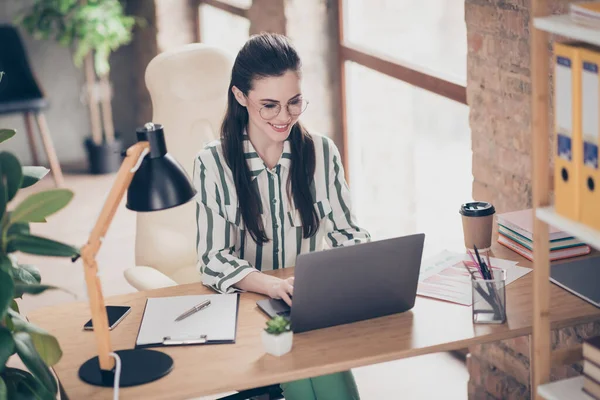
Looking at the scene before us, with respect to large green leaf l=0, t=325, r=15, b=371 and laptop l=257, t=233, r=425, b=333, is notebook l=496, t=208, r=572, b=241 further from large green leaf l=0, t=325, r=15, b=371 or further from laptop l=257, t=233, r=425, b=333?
large green leaf l=0, t=325, r=15, b=371

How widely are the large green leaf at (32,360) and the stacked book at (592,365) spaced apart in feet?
3.51

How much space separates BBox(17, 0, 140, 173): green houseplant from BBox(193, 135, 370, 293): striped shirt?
3063 millimetres

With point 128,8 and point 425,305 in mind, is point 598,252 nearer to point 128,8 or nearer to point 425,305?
point 425,305

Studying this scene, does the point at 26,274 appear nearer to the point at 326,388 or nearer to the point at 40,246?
the point at 40,246

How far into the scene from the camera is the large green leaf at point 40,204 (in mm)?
1810

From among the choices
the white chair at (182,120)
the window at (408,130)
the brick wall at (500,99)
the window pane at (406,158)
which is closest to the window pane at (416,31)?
the window at (408,130)

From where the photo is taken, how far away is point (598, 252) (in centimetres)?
235

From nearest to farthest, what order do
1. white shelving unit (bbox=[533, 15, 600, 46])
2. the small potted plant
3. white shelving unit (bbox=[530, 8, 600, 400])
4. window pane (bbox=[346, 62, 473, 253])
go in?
white shelving unit (bbox=[533, 15, 600, 46]) → white shelving unit (bbox=[530, 8, 600, 400]) → the small potted plant → window pane (bbox=[346, 62, 473, 253])

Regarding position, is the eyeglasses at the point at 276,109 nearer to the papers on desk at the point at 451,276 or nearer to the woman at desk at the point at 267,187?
the woman at desk at the point at 267,187

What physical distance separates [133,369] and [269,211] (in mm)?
768

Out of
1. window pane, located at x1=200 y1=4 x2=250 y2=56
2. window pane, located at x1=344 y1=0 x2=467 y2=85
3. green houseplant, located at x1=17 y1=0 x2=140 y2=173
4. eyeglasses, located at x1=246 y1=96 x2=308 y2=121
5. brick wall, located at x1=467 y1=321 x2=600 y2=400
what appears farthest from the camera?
green houseplant, located at x1=17 y1=0 x2=140 y2=173

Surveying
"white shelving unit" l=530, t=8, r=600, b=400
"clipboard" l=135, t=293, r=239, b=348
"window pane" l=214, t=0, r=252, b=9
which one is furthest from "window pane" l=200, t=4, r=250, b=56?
"white shelving unit" l=530, t=8, r=600, b=400

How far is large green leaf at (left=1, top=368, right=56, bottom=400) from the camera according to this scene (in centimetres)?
182

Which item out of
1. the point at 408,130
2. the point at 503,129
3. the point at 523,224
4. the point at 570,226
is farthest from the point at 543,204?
the point at 408,130
